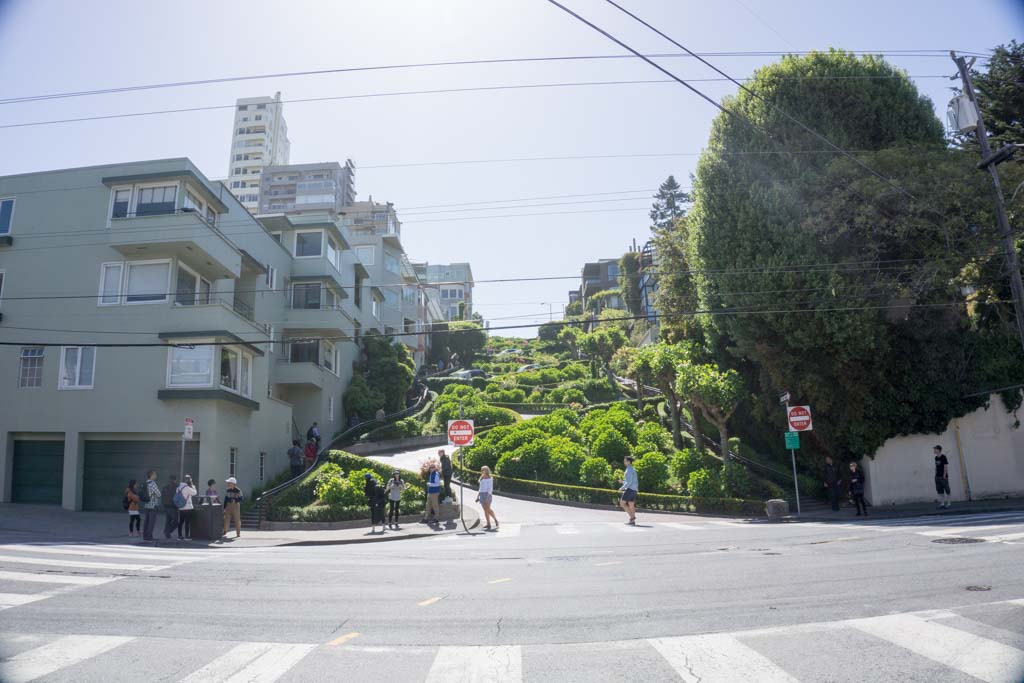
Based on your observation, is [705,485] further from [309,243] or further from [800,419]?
[309,243]

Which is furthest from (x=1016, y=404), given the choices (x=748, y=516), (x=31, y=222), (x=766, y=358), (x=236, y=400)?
(x=31, y=222)

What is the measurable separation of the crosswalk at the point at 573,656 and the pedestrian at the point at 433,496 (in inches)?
514

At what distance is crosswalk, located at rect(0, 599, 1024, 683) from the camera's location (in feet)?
18.7

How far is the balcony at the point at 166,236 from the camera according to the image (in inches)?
933

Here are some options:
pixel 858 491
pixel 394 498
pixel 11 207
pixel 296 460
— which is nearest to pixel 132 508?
pixel 394 498

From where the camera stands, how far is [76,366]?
79.6ft

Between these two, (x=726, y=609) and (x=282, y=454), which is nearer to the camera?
(x=726, y=609)

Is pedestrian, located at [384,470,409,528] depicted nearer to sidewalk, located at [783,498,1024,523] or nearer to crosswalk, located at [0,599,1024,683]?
sidewalk, located at [783,498,1024,523]

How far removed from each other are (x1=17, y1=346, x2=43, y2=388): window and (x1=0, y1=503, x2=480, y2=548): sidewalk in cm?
460

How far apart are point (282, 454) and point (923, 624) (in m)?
27.4

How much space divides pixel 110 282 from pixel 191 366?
4556mm

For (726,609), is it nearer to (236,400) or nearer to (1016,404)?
(236,400)

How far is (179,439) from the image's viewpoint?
78.6 ft

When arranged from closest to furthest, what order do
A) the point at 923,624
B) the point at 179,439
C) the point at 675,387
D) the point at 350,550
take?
the point at 923,624
the point at 350,550
the point at 179,439
the point at 675,387
